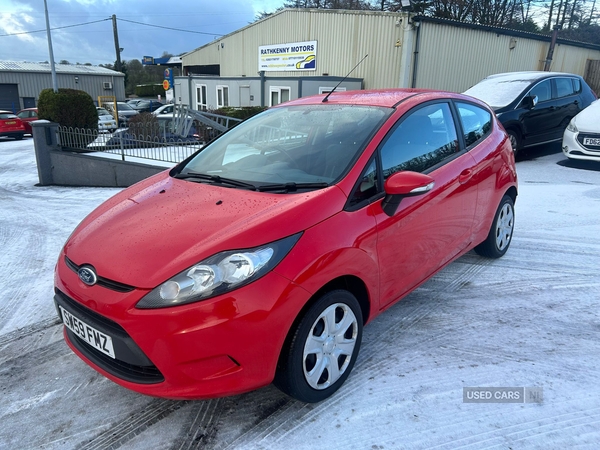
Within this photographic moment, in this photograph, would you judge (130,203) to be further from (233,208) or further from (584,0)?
(584,0)

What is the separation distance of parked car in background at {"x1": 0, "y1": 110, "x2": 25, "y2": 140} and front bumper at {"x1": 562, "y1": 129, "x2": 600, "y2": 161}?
21768mm

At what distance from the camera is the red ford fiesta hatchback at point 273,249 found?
2045mm

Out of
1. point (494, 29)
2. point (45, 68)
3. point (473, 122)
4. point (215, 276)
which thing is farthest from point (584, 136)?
point (45, 68)

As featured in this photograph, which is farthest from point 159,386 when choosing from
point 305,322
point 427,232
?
point 427,232

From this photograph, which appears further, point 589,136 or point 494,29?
point 494,29

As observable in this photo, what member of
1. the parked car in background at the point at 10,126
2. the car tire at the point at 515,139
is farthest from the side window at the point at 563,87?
the parked car in background at the point at 10,126

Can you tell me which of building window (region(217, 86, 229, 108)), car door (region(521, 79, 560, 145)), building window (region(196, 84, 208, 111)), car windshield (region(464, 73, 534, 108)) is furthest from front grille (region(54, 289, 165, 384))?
building window (region(196, 84, 208, 111))

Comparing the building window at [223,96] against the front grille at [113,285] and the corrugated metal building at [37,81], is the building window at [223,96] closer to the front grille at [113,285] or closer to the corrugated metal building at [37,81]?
the corrugated metal building at [37,81]

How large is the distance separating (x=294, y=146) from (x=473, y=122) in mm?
1752

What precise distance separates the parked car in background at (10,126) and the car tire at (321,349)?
74.5ft

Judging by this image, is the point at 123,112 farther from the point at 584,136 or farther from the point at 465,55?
the point at 584,136

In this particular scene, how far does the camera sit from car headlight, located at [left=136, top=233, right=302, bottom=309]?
203 cm

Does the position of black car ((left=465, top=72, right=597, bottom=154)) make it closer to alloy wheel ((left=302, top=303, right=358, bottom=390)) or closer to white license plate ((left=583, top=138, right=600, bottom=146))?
white license plate ((left=583, top=138, right=600, bottom=146))

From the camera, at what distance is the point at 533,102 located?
8648mm
